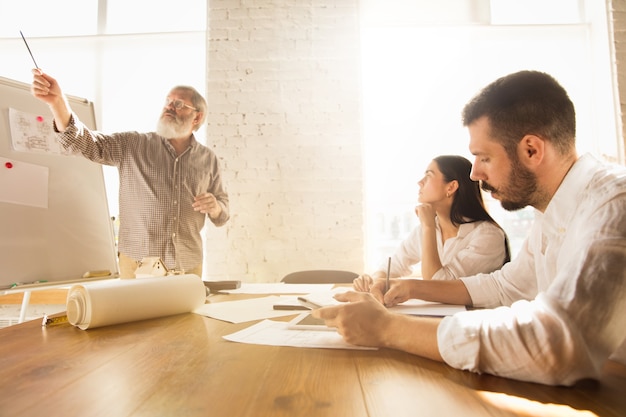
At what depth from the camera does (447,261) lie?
71.7 inches

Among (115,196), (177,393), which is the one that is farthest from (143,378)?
(115,196)

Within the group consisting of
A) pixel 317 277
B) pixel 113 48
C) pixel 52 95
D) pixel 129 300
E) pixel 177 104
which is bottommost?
pixel 317 277

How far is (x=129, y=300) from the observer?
0.89 m

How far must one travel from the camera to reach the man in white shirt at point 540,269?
53 cm

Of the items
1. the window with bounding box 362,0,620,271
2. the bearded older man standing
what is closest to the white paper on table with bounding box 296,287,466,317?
the bearded older man standing

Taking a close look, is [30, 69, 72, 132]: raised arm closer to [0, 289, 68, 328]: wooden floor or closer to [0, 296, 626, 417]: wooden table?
[0, 296, 626, 417]: wooden table

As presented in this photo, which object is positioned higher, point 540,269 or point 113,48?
point 113,48

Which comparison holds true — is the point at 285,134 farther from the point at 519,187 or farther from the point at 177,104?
the point at 519,187

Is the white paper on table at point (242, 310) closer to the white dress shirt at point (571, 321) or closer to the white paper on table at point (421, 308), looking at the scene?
the white paper on table at point (421, 308)

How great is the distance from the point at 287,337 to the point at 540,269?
23.6 inches

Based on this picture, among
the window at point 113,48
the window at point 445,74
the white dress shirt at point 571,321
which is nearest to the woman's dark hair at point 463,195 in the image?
the white dress shirt at point 571,321

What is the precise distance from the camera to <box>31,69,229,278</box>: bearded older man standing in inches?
86.0

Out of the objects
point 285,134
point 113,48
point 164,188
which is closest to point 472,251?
point 164,188

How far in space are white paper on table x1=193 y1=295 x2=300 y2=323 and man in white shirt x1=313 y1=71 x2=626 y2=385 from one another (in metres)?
0.23
